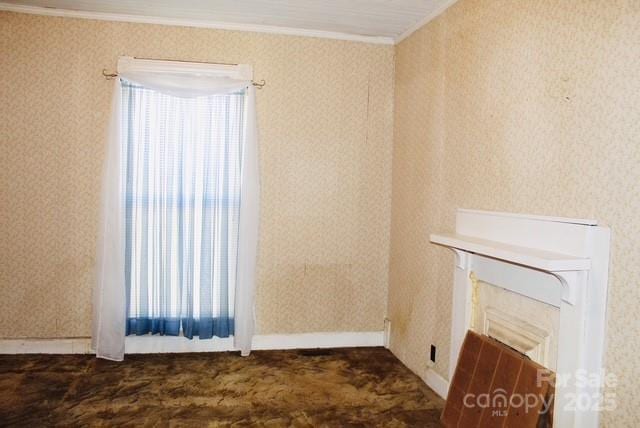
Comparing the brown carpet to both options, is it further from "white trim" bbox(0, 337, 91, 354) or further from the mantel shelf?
the mantel shelf

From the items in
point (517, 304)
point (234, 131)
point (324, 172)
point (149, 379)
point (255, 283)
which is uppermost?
point (234, 131)

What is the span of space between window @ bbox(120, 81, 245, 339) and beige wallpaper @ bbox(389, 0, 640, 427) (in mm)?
1358

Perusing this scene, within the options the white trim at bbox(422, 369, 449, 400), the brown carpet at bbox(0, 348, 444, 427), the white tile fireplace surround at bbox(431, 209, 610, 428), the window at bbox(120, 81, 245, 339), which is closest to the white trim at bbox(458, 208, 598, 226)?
the white tile fireplace surround at bbox(431, 209, 610, 428)

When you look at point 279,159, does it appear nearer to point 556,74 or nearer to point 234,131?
point 234,131

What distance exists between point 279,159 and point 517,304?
2181mm

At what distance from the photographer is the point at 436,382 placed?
3.11m

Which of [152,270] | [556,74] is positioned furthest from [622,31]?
[152,270]

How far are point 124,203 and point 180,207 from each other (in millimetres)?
401

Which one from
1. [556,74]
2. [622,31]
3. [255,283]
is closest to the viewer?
[622,31]

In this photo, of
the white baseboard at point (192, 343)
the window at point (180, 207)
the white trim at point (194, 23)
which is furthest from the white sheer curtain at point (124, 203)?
the white trim at point (194, 23)

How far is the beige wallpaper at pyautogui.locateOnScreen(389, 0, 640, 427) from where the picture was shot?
1741 millimetres

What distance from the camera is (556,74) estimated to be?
210 centimetres

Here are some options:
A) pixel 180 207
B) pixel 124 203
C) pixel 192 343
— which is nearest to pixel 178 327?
pixel 192 343

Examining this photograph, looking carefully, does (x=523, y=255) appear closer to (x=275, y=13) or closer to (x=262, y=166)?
(x=262, y=166)
